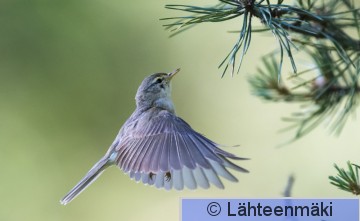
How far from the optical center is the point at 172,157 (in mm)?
1099

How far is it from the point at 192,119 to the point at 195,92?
13 cm

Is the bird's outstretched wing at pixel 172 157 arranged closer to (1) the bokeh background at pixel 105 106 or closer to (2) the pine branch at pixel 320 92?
(2) the pine branch at pixel 320 92

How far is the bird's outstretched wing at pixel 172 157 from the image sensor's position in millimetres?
977

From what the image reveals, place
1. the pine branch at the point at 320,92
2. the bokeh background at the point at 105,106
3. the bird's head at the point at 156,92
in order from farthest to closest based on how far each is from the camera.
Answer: the bokeh background at the point at 105,106
the bird's head at the point at 156,92
the pine branch at the point at 320,92

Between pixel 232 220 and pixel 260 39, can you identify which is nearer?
pixel 232 220

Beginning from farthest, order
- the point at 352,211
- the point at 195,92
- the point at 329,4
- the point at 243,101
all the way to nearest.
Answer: the point at 243,101, the point at 195,92, the point at 329,4, the point at 352,211

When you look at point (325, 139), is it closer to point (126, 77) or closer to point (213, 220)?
point (126, 77)

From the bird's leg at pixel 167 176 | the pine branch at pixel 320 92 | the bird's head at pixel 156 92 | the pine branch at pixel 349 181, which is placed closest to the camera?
the pine branch at pixel 349 181

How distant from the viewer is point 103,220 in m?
2.30

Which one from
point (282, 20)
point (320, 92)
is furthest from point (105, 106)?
point (282, 20)

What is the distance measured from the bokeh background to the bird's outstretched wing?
759mm

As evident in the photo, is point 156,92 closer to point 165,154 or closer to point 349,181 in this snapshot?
point 165,154

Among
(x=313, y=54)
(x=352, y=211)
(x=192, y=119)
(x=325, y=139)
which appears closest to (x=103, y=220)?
(x=192, y=119)

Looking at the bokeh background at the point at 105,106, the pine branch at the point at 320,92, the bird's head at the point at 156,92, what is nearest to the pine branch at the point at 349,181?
the pine branch at the point at 320,92
